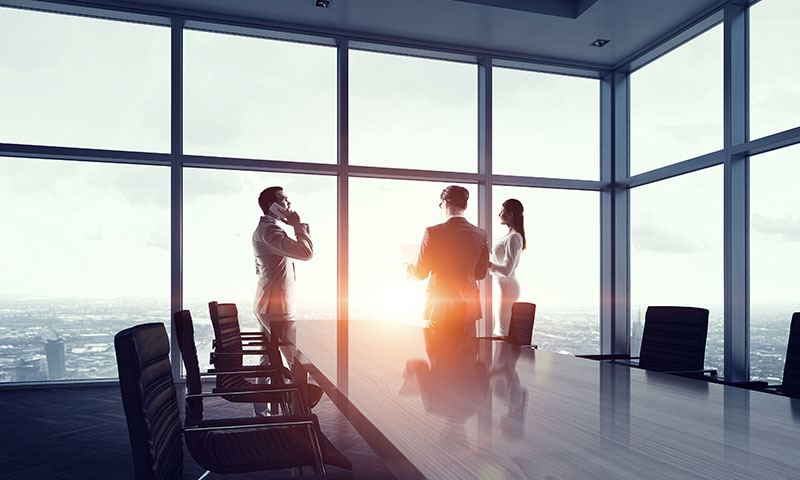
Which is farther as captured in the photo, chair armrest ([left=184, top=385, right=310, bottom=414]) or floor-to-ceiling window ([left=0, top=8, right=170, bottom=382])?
floor-to-ceiling window ([left=0, top=8, right=170, bottom=382])

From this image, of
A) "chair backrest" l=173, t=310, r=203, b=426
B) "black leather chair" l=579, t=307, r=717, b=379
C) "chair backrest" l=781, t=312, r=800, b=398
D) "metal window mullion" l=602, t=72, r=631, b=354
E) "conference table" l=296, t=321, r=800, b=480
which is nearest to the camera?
"conference table" l=296, t=321, r=800, b=480

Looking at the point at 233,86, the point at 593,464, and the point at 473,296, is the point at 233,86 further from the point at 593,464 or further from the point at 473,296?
the point at 593,464

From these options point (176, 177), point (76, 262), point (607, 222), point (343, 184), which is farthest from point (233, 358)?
point (607, 222)

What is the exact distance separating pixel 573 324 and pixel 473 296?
11.6 ft

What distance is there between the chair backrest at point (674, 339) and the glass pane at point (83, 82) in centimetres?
467

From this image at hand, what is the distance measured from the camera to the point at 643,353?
9.47 feet

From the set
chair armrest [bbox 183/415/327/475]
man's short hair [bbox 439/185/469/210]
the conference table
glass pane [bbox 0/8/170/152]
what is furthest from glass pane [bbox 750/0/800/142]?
glass pane [bbox 0/8/170/152]

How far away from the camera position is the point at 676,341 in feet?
8.87

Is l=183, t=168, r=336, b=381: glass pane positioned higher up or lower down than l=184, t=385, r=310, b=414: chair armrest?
higher up

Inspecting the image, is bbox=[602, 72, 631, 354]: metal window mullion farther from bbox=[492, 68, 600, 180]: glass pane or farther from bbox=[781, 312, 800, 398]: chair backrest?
bbox=[781, 312, 800, 398]: chair backrest

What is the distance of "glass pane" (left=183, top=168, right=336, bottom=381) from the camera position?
5676mm

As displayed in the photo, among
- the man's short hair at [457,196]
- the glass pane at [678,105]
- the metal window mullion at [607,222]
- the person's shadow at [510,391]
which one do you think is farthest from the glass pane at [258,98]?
the person's shadow at [510,391]

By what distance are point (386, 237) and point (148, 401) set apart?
488 centimetres

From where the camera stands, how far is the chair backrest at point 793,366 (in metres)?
2.08
